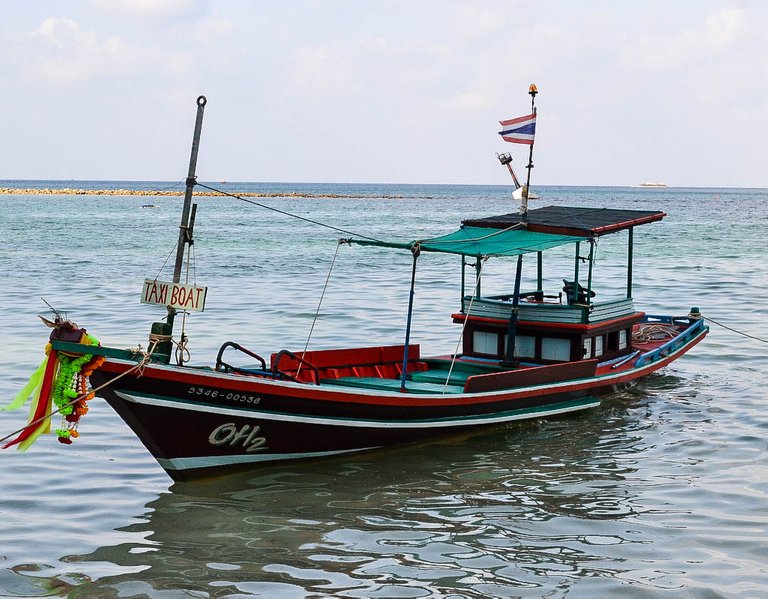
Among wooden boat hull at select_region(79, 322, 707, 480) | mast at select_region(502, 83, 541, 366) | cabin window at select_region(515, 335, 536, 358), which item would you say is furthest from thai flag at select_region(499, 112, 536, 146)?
wooden boat hull at select_region(79, 322, 707, 480)

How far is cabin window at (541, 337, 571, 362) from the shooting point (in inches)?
620

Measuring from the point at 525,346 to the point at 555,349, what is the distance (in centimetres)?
51

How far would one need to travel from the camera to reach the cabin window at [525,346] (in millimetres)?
16031

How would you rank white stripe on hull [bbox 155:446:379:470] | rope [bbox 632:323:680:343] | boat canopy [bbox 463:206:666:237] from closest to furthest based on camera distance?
white stripe on hull [bbox 155:446:379:470] < boat canopy [bbox 463:206:666:237] < rope [bbox 632:323:680:343]

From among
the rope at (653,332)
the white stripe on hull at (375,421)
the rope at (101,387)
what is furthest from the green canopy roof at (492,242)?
the rope at (653,332)

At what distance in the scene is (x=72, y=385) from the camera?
410 inches

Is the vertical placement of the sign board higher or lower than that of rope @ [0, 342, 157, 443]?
higher

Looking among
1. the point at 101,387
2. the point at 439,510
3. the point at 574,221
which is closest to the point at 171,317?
the point at 101,387

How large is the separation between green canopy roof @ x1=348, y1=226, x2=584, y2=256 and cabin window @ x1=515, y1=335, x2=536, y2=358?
5.74 feet

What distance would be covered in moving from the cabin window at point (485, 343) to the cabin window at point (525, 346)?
347 mm

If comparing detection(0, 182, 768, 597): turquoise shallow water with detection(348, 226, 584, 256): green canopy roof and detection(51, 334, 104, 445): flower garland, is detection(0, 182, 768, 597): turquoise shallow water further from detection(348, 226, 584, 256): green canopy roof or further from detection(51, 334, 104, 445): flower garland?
detection(348, 226, 584, 256): green canopy roof

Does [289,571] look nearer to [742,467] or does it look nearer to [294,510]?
[294,510]

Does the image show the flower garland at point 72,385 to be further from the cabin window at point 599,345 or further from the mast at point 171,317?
A: the cabin window at point 599,345

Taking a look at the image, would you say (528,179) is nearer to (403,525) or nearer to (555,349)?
(555,349)
